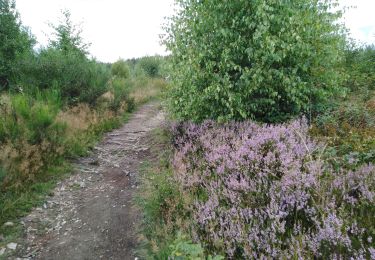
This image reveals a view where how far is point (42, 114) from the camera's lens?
26.9ft

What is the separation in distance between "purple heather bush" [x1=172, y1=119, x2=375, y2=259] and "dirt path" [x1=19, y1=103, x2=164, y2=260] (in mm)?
1439

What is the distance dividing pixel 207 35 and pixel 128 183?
4223 millimetres

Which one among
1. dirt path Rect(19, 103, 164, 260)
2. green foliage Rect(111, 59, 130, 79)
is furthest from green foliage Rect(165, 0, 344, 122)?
green foliage Rect(111, 59, 130, 79)

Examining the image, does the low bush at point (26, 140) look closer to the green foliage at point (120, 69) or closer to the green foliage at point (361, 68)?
the green foliage at point (361, 68)

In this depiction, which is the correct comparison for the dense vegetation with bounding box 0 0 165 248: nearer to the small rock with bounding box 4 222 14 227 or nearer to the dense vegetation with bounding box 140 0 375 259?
the small rock with bounding box 4 222 14 227

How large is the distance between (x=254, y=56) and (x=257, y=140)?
2.29m

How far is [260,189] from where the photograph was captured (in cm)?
399

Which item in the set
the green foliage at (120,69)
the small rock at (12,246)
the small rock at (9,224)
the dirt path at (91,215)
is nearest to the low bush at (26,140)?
the dirt path at (91,215)

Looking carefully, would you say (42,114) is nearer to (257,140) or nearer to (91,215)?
(91,215)

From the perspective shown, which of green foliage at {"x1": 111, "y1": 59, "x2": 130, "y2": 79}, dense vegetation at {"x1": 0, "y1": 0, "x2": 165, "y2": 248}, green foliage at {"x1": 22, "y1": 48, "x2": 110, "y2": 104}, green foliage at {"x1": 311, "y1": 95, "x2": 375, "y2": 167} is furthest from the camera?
green foliage at {"x1": 111, "y1": 59, "x2": 130, "y2": 79}

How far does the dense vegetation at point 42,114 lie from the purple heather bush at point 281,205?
11.8 ft

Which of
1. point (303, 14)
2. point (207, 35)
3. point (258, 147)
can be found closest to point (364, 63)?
point (303, 14)

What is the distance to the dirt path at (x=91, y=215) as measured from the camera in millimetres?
4766

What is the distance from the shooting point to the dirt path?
477cm
